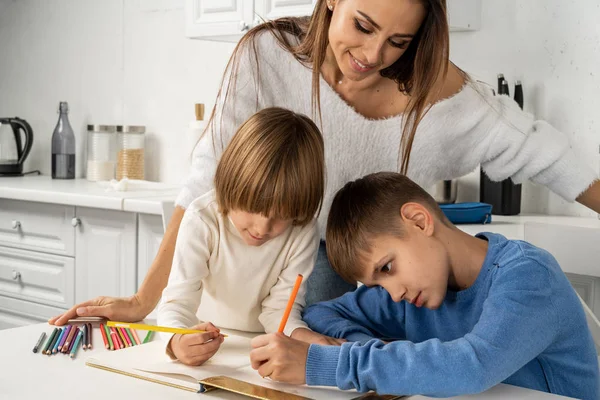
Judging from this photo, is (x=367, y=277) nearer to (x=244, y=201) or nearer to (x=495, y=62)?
(x=244, y=201)

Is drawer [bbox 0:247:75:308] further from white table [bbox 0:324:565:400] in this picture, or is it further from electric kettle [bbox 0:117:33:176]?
white table [bbox 0:324:565:400]

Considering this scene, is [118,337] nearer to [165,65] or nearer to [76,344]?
[76,344]

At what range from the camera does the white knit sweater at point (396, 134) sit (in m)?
1.42

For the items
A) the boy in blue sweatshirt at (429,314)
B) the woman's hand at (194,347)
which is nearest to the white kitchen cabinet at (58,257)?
the boy in blue sweatshirt at (429,314)

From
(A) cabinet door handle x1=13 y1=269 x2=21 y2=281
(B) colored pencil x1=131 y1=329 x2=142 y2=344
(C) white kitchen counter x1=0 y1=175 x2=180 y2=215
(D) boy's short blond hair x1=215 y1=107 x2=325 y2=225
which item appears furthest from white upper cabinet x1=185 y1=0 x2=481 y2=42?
(B) colored pencil x1=131 y1=329 x2=142 y2=344

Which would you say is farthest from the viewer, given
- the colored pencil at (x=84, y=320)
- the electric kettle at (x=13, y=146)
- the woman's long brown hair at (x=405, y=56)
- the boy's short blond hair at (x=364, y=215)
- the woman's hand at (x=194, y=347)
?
the electric kettle at (x=13, y=146)

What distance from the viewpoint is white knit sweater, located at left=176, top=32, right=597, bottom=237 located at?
142cm

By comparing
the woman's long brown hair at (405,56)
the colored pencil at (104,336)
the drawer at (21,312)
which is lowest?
the drawer at (21,312)

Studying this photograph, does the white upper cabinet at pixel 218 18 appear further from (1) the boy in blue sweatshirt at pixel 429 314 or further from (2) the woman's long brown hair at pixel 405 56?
(1) the boy in blue sweatshirt at pixel 429 314

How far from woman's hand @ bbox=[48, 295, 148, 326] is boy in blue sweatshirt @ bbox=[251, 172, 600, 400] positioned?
28cm

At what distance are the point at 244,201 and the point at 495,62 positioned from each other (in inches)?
63.5

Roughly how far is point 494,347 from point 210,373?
0.35 metres

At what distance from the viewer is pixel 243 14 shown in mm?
2709

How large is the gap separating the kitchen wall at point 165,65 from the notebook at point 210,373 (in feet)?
5.61
